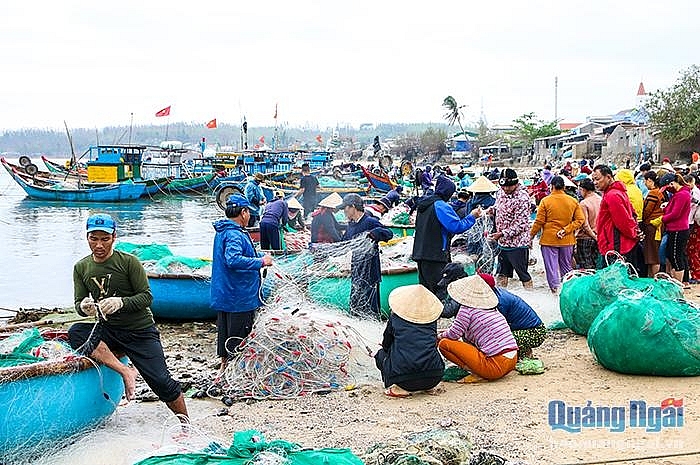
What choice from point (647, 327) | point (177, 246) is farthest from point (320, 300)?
point (177, 246)

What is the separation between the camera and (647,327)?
210 inches

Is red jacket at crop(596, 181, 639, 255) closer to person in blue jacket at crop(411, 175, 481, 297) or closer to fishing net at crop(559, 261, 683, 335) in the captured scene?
fishing net at crop(559, 261, 683, 335)

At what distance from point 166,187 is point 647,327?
37.8m

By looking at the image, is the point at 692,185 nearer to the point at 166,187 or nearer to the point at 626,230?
the point at 626,230

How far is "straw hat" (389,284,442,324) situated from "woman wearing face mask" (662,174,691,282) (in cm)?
428

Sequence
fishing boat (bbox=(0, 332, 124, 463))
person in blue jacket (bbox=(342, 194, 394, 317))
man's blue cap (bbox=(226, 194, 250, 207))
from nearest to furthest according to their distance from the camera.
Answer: fishing boat (bbox=(0, 332, 124, 463)) < man's blue cap (bbox=(226, 194, 250, 207)) < person in blue jacket (bbox=(342, 194, 394, 317))

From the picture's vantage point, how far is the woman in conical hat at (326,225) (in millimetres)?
9227

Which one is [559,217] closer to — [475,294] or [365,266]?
[365,266]

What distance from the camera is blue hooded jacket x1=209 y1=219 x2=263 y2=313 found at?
6062 millimetres

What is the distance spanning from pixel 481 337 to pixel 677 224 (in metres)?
4.08

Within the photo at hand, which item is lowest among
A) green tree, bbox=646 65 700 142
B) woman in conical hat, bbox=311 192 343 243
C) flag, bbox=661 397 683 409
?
flag, bbox=661 397 683 409

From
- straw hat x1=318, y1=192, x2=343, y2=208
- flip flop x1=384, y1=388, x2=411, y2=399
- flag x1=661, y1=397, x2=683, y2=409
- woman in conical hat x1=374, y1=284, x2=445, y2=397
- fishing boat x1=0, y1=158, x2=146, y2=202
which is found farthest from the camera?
fishing boat x1=0, y1=158, x2=146, y2=202

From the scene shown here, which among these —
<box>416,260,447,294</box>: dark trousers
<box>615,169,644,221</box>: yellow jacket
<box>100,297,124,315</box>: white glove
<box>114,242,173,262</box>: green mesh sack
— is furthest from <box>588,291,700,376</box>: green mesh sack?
<box>114,242,173,262</box>: green mesh sack

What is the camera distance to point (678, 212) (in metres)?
8.46
